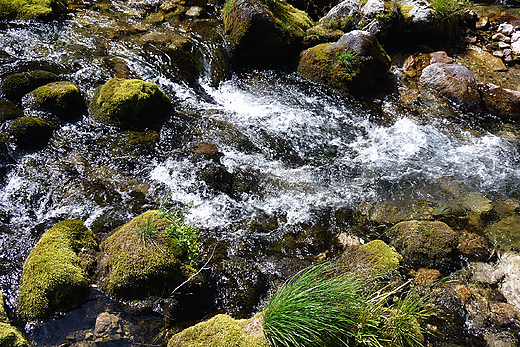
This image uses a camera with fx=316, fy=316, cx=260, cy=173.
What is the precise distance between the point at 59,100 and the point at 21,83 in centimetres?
107

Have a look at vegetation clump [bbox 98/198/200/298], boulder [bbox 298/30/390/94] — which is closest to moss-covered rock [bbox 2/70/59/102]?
vegetation clump [bbox 98/198/200/298]

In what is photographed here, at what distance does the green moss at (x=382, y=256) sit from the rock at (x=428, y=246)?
318 millimetres

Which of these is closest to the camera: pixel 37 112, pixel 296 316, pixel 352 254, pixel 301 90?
pixel 296 316

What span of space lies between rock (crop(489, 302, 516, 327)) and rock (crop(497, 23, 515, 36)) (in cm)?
1029

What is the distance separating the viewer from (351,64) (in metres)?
8.53

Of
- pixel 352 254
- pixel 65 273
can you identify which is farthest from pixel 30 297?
pixel 352 254

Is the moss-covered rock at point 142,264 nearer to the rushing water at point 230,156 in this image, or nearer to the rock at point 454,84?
the rushing water at point 230,156

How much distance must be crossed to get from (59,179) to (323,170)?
5.05m

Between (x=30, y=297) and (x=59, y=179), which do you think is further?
(x=59, y=179)

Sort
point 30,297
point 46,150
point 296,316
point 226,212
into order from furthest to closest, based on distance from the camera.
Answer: point 46,150, point 226,212, point 30,297, point 296,316

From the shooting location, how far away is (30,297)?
12.2 feet

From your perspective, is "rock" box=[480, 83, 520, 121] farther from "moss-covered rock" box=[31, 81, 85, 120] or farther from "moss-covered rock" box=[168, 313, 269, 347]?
"moss-covered rock" box=[31, 81, 85, 120]

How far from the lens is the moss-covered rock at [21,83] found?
707 centimetres

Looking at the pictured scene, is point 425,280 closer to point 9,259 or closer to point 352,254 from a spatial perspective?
point 352,254
